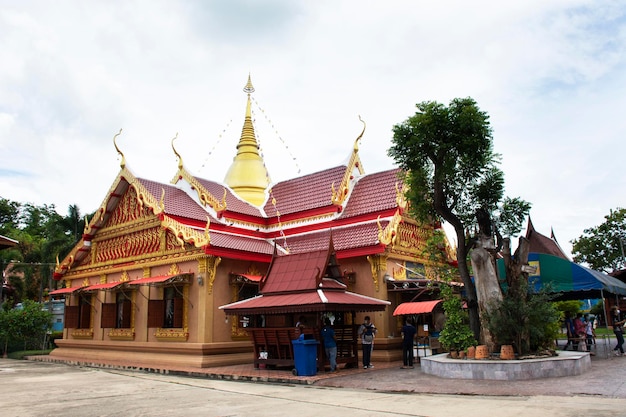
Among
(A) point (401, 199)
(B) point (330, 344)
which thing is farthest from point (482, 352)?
(A) point (401, 199)

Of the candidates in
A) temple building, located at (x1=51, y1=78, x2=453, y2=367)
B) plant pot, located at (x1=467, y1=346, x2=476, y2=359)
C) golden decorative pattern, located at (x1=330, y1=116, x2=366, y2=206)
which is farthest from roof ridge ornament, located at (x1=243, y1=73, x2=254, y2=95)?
plant pot, located at (x1=467, y1=346, x2=476, y2=359)

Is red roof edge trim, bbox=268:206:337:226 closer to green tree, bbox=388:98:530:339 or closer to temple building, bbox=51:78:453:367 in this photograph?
temple building, bbox=51:78:453:367

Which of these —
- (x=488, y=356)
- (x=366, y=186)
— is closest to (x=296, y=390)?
(x=488, y=356)

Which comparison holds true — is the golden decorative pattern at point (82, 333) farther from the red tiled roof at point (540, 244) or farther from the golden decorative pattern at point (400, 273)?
the red tiled roof at point (540, 244)

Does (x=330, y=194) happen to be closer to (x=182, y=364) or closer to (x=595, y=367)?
(x=182, y=364)

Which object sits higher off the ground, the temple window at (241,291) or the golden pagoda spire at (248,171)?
the golden pagoda spire at (248,171)

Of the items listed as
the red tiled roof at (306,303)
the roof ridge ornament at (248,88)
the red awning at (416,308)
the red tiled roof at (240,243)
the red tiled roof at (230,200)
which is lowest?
the red awning at (416,308)

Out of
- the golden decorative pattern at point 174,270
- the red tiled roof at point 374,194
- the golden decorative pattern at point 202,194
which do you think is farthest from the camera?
the golden decorative pattern at point 202,194

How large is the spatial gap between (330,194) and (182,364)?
25.8 ft

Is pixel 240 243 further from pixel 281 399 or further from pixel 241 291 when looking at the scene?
pixel 281 399

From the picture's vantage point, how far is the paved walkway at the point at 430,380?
923 centimetres

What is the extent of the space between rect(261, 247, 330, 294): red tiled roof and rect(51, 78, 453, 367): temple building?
13cm

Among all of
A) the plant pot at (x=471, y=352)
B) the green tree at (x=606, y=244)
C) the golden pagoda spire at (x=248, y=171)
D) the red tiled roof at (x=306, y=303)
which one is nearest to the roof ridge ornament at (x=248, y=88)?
the golden pagoda spire at (x=248, y=171)

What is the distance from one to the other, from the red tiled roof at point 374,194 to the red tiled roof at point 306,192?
0.80 metres
